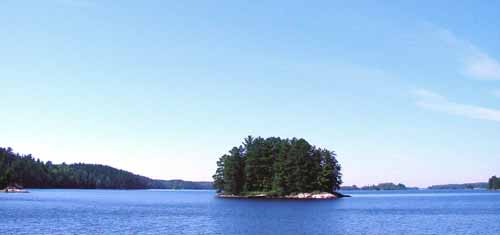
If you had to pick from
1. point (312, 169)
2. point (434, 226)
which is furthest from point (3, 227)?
Answer: point (312, 169)

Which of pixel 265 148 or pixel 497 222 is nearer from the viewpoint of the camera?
pixel 497 222

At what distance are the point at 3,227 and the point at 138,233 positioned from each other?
47.9 ft

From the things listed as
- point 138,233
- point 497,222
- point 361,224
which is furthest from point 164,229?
point 497,222

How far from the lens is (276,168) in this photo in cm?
14150

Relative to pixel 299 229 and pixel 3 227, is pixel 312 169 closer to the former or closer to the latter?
pixel 299 229

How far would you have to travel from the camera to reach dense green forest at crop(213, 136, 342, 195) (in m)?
138

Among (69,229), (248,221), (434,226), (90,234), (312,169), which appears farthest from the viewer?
(312,169)

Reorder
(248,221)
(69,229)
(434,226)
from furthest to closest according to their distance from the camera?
(248,221) → (434,226) → (69,229)

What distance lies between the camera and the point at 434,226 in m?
66.1

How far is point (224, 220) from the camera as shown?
7288 centimetres

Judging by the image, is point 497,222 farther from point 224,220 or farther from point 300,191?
point 300,191

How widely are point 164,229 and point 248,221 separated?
1433 cm

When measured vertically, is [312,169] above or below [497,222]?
above

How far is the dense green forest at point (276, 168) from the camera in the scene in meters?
138
